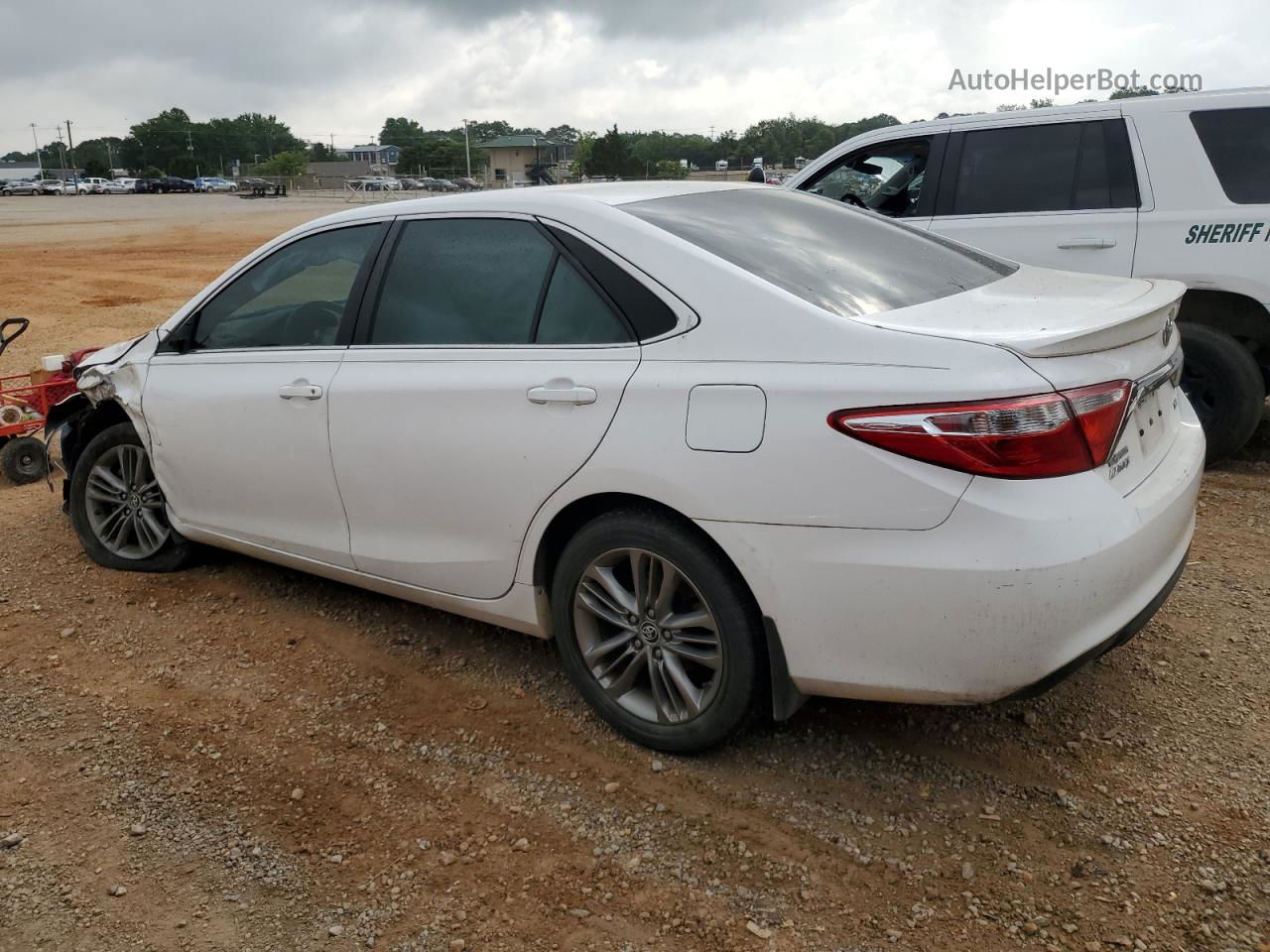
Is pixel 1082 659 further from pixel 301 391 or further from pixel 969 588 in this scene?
pixel 301 391

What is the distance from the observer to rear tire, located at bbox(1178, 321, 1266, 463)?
5.75m

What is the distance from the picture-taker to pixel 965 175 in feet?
21.6

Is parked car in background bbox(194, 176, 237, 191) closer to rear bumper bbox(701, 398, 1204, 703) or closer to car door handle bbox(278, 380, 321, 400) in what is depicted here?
car door handle bbox(278, 380, 321, 400)

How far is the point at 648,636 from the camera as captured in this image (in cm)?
316

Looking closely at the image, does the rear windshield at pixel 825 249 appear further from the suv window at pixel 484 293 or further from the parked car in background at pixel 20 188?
the parked car in background at pixel 20 188

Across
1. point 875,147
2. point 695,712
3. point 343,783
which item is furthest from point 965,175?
point 343,783

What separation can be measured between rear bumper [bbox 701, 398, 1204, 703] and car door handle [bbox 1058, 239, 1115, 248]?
3.60 m

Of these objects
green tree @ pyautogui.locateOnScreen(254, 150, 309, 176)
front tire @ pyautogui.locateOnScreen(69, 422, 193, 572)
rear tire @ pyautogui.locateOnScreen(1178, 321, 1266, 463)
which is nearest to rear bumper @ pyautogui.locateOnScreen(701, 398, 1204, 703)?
front tire @ pyautogui.locateOnScreen(69, 422, 193, 572)

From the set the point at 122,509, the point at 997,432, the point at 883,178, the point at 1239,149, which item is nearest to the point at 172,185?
the point at 883,178

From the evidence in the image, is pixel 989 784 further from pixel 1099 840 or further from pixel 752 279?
pixel 752 279

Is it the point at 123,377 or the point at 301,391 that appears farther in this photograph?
the point at 123,377

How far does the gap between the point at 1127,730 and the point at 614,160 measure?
69324mm

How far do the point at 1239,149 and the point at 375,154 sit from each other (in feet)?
479

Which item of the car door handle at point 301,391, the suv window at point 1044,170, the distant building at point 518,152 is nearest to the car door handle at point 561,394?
the car door handle at point 301,391
